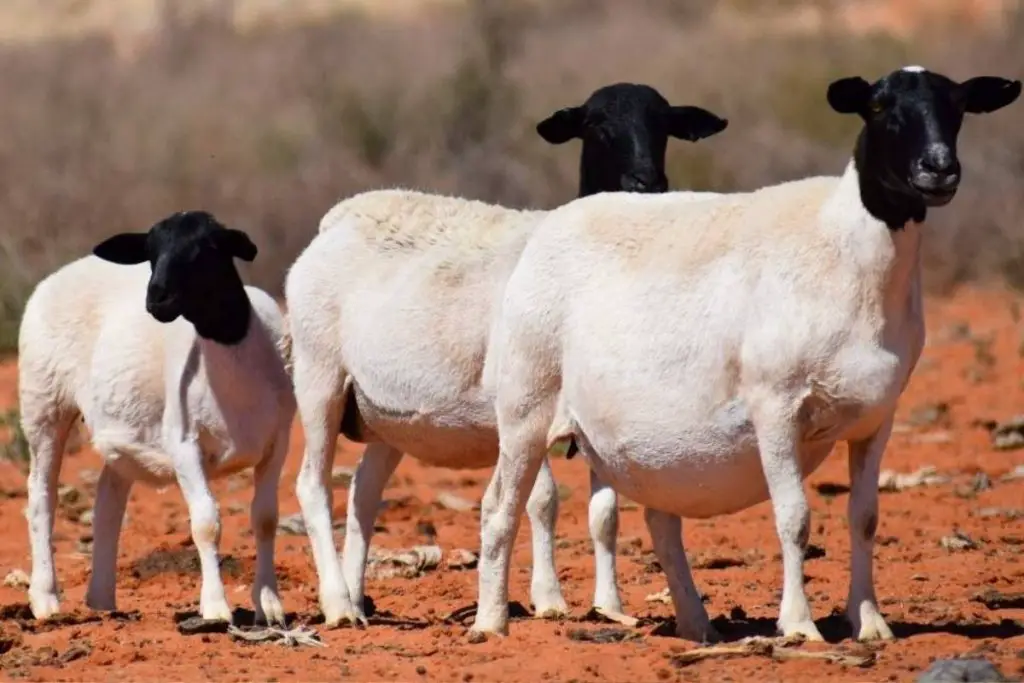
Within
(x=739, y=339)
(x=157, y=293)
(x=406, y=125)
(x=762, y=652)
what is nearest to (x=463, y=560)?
(x=157, y=293)

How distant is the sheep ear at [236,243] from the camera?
11852 millimetres

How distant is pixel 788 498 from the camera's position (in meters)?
9.13

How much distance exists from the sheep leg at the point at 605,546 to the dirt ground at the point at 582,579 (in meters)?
0.27

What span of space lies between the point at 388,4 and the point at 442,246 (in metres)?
42.3

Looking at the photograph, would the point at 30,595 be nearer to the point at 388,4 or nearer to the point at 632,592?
the point at 632,592

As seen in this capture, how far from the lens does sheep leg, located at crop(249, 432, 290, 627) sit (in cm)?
1150

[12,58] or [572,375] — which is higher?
[12,58]

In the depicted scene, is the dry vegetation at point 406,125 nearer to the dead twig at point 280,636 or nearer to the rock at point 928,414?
the rock at point 928,414

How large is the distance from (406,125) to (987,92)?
20700 mm

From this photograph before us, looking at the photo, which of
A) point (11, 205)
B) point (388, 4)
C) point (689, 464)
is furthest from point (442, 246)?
point (388, 4)

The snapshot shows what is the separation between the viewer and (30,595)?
12.3 meters

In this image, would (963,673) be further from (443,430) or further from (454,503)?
(454,503)

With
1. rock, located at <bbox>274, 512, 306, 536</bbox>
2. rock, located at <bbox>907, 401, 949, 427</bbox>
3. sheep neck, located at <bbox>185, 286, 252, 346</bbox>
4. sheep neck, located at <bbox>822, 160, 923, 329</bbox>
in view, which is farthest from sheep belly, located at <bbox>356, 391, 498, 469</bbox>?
rock, located at <bbox>907, 401, 949, 427</bbox>

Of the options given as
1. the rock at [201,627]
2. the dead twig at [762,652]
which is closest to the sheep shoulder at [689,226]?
the dead twig at [762,652]
